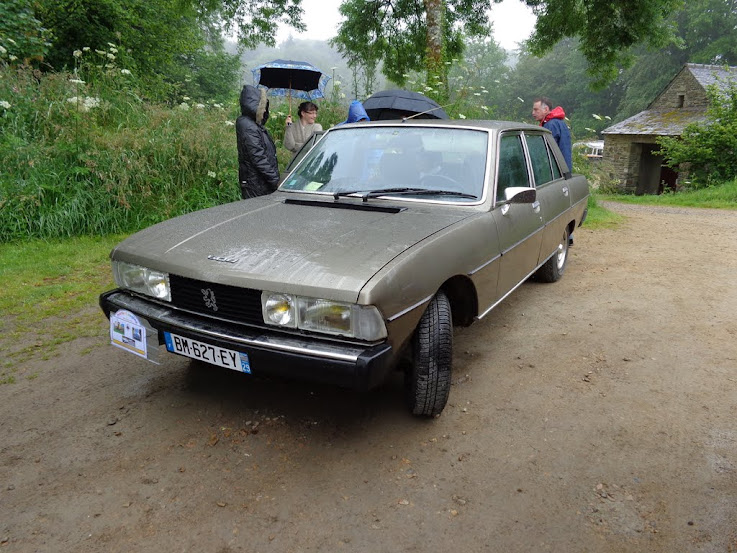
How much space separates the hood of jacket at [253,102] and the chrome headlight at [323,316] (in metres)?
3.53

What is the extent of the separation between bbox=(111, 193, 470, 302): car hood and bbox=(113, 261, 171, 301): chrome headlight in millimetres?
47

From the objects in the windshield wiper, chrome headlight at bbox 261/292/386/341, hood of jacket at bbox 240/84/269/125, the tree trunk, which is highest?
the tree trunk

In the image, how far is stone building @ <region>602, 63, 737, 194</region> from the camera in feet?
91.3

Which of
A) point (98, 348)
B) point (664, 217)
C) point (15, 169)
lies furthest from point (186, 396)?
point (664, 217)

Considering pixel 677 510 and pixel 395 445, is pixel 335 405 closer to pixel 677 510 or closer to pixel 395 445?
pixel 395 445

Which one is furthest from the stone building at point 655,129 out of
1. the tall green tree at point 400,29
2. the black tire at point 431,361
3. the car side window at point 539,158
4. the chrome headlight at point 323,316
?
the chrome headlight at point 323,316

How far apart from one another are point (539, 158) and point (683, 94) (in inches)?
1192

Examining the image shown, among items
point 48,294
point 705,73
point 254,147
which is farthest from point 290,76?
point 705,73

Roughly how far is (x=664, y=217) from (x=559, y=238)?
7.43 meters

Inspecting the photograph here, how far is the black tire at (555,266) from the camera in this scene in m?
5.41

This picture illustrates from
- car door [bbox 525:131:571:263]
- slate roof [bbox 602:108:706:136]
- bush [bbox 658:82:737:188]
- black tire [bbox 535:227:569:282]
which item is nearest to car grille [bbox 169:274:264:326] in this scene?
car door [bbox 525:131:571:263]

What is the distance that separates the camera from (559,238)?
5.14 metres

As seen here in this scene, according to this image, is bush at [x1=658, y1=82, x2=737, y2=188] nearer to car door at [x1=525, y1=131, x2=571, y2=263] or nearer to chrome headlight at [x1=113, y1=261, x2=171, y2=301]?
car door at [x1=525, y1=131, x2=571, y2=263]

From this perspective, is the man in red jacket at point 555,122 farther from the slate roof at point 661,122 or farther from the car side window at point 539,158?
the slate roof at point 661,122
